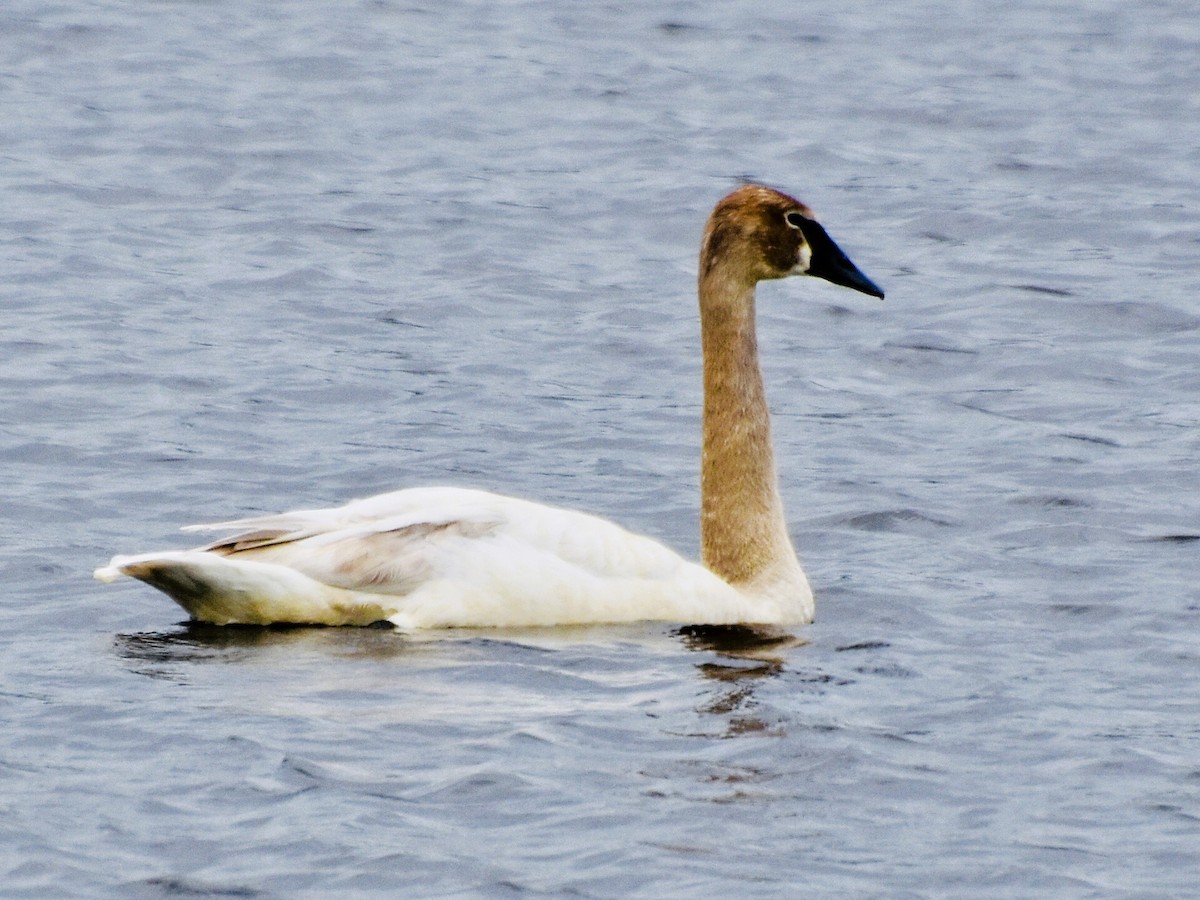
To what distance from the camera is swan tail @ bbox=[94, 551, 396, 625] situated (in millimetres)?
9320

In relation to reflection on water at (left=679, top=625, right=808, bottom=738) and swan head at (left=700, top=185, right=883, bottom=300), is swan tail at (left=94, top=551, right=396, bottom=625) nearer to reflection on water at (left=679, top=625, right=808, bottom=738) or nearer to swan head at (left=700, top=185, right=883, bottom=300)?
reflection on water at (left=679, top=625, right=808, bottom=738)

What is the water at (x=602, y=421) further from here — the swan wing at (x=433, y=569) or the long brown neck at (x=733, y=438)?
the long brown neck at (x=733, y=438)

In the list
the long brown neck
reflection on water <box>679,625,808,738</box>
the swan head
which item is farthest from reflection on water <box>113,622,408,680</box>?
the swan head

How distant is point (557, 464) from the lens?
12664 millimetres

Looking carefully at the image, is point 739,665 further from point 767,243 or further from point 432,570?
point 767,243

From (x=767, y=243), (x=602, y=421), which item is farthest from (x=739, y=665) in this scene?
(x=602, y=421)

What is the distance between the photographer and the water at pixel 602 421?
767 centimetres

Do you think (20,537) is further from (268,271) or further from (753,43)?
(753,43)

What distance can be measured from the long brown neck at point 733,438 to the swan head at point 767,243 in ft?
0.25

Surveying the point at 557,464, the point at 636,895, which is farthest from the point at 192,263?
the point at 636,895

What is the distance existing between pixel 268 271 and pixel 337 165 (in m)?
2.91

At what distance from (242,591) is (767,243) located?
2757 millimetres

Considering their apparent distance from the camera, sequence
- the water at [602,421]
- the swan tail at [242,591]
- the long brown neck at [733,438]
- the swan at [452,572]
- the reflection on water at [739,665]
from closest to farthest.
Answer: the water at [602,421] → the reflection on water at [739,665] → the swan tail at [242,591] → the swan at [452,572] → the long brown neck at [733,438]

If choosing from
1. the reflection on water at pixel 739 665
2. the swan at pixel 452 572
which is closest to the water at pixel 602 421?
the reflection on water at pixel 739 665
